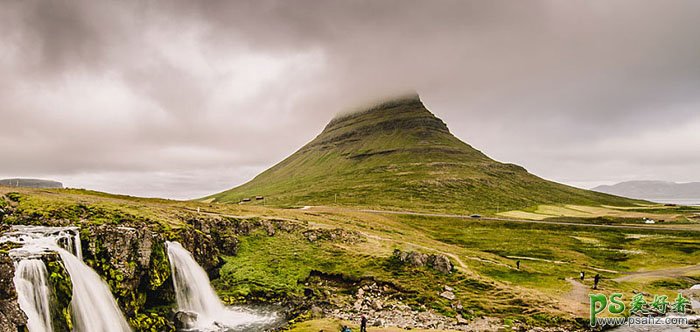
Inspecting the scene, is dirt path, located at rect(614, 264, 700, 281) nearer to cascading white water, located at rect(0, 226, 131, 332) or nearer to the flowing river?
the flowing river

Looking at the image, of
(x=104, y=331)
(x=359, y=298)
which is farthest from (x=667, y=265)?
(x=104, y=331)

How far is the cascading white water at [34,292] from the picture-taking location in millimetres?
25859

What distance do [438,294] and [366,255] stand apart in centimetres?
1717

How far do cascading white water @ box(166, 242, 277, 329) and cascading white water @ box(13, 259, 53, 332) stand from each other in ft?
51.9

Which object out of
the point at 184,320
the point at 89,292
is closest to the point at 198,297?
the point at 184,320

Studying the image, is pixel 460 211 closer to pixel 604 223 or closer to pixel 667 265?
pixel 604 223

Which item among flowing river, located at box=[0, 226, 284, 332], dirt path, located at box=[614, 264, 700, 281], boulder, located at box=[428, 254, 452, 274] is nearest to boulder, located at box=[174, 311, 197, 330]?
flowing river, located at box=[0, 226, 284, 332]

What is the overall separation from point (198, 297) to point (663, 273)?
89112 millimetres

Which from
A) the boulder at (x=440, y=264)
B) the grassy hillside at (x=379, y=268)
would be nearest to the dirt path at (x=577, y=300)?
the grassy hillside at (x=379, y=268)

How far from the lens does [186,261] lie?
4731cm

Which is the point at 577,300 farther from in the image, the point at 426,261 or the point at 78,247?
the point at 78,247

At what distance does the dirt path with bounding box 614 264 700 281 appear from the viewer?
6875 cm

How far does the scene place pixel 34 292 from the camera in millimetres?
27141

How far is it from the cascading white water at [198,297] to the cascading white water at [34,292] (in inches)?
623
